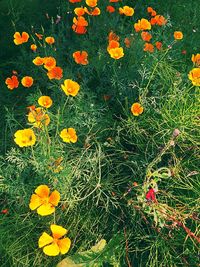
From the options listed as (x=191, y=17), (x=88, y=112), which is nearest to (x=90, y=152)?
(x=88, y=112)

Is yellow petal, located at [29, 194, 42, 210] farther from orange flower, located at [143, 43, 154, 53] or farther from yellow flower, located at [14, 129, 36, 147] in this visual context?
orange flower, located at [143, 43, 154, 53]

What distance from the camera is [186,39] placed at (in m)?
3.16

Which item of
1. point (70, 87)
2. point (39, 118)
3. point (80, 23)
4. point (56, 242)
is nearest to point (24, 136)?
point (39, 118)

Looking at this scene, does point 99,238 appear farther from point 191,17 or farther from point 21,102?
point 191,17

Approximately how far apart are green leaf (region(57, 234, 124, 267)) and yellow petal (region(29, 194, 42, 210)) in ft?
1.26

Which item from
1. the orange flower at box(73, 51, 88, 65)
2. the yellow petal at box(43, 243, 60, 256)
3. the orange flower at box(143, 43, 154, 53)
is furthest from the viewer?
the orange flower at box(143, 43, 154, 53)

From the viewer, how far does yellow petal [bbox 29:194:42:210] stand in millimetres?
2033

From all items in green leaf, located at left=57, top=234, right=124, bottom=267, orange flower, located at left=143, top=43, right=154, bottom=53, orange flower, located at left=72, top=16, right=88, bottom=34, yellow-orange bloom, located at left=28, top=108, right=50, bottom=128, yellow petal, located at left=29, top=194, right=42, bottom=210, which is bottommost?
green leaf, located at left=57, top=234, right=124, bottom=267

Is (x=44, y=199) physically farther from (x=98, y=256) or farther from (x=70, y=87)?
(x=70, y=87)

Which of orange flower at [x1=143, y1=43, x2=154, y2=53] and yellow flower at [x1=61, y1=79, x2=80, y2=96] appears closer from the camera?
yellow flower at [x1=61, y1=79, x2=80, y2=96]

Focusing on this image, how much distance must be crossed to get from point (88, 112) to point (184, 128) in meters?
0.58

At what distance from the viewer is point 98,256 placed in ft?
7.33

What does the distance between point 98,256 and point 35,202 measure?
48 centimetres

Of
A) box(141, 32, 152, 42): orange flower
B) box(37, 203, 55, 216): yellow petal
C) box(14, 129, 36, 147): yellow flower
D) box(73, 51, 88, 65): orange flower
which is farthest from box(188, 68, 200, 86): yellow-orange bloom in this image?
box(37, 203, 55, 216): yellow petal
